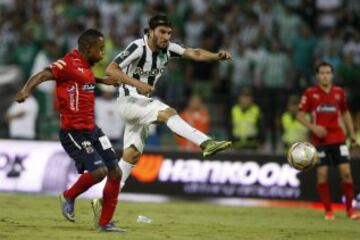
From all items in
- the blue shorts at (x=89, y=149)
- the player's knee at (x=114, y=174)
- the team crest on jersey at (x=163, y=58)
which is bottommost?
the player's knee at (x=114, y=174)

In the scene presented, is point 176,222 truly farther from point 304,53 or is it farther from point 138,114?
point 304,53

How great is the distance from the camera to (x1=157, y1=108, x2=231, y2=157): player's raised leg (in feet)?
38.0

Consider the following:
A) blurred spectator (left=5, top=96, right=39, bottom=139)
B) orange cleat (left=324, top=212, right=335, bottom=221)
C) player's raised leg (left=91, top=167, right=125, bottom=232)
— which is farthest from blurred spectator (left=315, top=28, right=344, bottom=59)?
player's raised leg (left=91, top=167, right=125, bottom=232)

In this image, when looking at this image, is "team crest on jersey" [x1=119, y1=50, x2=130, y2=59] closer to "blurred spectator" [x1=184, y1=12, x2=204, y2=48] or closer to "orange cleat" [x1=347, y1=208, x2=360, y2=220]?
"orange cleat" [x1=347, y1=208, x2=360, y2=220]

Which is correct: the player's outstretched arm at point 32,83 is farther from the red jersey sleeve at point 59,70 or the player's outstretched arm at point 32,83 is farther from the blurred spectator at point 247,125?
the blurred spectator at point 247,125

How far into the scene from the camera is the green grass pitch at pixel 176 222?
11672 millimetres

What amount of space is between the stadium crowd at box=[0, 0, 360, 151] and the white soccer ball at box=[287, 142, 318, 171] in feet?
19.3

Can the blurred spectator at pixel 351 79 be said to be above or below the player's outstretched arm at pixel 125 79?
above

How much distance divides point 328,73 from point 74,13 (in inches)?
404

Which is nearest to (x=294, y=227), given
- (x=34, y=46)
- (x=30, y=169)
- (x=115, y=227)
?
(x=115, y=227)

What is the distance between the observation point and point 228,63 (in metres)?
21.9

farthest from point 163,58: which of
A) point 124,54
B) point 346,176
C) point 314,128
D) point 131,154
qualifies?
point 346,176

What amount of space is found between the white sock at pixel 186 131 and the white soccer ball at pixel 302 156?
229cm

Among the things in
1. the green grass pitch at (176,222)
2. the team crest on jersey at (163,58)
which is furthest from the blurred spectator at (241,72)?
the team crest on jersey at (163,58)
